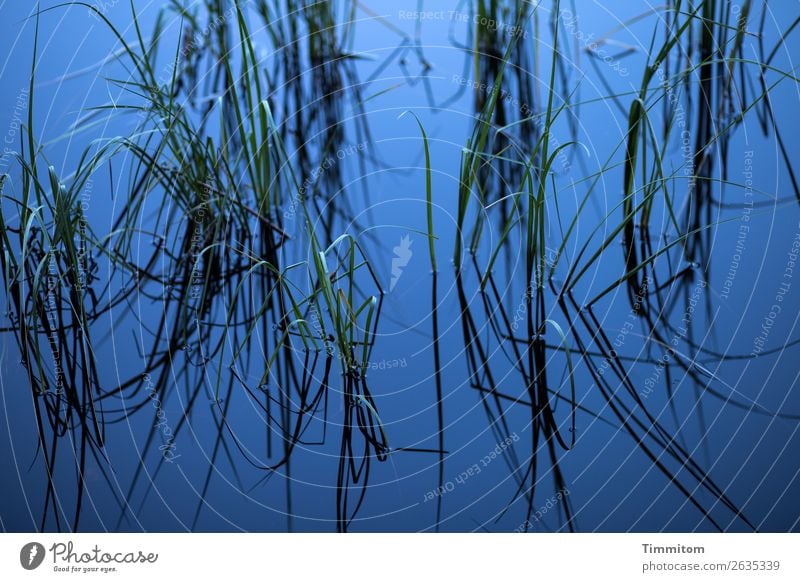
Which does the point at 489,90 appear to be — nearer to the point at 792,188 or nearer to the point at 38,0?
the point at 792,188

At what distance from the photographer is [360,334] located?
678 mm

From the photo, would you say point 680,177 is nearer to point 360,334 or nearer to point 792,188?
point 792,188

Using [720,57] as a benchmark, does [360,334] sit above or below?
below

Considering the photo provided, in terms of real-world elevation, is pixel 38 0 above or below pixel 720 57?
above

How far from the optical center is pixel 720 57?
0.72m

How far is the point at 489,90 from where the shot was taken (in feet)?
2.38

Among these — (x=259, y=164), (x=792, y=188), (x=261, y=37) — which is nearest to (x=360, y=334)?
(x=259, y=164)
